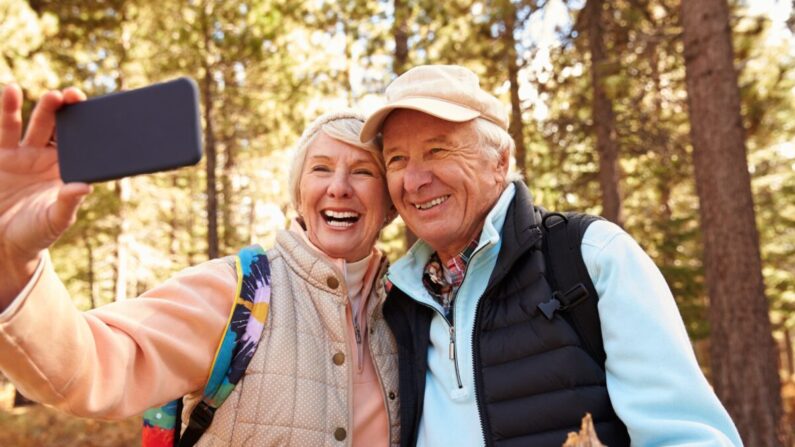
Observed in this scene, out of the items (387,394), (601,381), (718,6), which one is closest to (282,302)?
(387,394)

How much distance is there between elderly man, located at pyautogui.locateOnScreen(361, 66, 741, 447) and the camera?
6.18 feet

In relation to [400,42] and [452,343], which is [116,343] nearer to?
[452,343]

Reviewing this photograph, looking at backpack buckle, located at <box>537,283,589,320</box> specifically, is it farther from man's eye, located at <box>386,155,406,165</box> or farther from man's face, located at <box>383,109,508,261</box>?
man's eye, located at <box>386,155,406,165</box>

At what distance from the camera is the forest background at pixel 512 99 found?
706cm

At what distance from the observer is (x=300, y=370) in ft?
7.08

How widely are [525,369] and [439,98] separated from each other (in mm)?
1110

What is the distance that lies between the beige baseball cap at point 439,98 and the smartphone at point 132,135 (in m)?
1.23

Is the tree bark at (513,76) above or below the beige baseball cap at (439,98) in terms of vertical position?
above

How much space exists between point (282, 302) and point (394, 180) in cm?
72

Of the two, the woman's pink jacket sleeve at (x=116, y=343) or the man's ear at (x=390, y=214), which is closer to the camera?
the woman's pink jacket sleeve at (x=116, y=343)

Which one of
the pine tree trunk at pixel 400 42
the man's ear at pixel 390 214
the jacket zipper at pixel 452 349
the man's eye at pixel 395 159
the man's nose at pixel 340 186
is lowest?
the jacket zipper at pixel 452 349

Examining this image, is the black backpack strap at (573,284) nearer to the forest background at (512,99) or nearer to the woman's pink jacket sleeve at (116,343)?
the woman's pink jacket sleeve at (116,343)

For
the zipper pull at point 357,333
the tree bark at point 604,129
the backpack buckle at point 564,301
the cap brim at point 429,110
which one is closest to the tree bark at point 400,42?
the tree bark at point 604,129

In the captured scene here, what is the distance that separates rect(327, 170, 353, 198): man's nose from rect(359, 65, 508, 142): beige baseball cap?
0.18 meters
